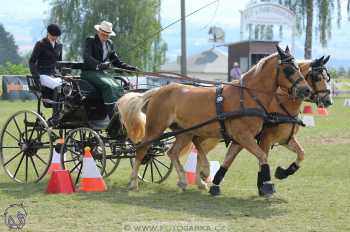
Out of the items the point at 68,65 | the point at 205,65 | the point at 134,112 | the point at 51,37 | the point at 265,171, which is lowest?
the point at 265,171

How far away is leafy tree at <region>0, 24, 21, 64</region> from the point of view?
11019 centimetres

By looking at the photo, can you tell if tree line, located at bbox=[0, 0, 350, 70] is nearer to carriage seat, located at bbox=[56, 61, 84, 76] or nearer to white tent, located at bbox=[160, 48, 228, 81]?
white tent, located at bbox=[160, 48, 228, 81]

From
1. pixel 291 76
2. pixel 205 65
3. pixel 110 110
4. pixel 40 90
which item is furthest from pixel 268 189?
pixel 205 65

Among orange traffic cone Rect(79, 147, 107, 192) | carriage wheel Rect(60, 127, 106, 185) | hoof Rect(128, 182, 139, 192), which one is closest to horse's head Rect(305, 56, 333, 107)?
hoof Rect(128, 182, 139, 192)

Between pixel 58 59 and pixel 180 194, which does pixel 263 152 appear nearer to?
pixel 180 194

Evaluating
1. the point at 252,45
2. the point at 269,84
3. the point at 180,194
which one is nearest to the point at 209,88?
the point at 269,84

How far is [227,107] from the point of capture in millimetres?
8688

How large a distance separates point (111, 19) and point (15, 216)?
43.1 metres

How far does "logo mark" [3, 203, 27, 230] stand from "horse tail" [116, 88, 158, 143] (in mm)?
2318

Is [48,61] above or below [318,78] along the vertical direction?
above

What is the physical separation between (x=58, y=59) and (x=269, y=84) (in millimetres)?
3373

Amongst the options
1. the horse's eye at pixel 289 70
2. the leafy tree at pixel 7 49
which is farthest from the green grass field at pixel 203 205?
the leafy tree at pixel 7 49

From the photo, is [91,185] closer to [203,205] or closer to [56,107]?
[56,107]

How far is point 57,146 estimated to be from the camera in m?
9.95
